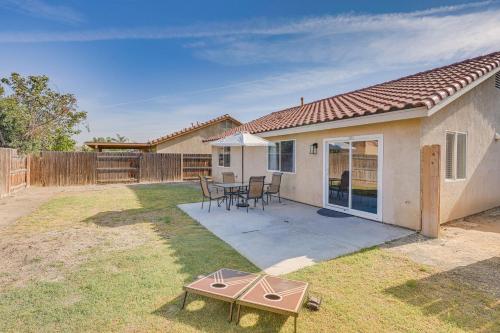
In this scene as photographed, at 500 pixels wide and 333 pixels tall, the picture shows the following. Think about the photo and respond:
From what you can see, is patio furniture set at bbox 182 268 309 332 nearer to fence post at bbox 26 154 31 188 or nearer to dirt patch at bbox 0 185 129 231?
dirt patch at bbox 0 185 129 231

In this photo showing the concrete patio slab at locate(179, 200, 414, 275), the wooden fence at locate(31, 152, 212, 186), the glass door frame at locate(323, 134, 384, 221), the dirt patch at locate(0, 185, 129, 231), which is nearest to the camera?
the concrete patio slab at locate(179, 200, 414, 275)

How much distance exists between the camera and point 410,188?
22.6ft

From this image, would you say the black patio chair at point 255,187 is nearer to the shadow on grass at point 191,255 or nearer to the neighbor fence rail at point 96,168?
the shadow on grass at point 191,255

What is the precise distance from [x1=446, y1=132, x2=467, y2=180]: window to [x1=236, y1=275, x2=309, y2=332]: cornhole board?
6721 millimetres

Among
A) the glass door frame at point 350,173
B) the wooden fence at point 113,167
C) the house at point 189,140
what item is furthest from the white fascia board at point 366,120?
the house at point 189,140

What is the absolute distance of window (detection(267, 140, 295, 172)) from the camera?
37.5 feet

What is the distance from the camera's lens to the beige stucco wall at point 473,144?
7.36 metres

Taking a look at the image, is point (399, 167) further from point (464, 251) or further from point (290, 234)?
point (290, 234)

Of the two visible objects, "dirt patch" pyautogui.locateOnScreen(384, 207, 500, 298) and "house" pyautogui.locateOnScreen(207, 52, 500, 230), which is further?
"house" pyautogui.locateOnScreen(207, 52, 500, 230)

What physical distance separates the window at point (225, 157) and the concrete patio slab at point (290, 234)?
8.51m

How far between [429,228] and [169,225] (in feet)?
21.7

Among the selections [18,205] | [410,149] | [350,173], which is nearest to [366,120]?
[410,149]

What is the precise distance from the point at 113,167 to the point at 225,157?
817 cm

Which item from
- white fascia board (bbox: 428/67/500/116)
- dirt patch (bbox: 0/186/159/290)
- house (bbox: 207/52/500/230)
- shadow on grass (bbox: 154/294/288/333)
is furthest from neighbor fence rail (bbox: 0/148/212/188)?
white fascia board (bbox: 428/67/500/116)
